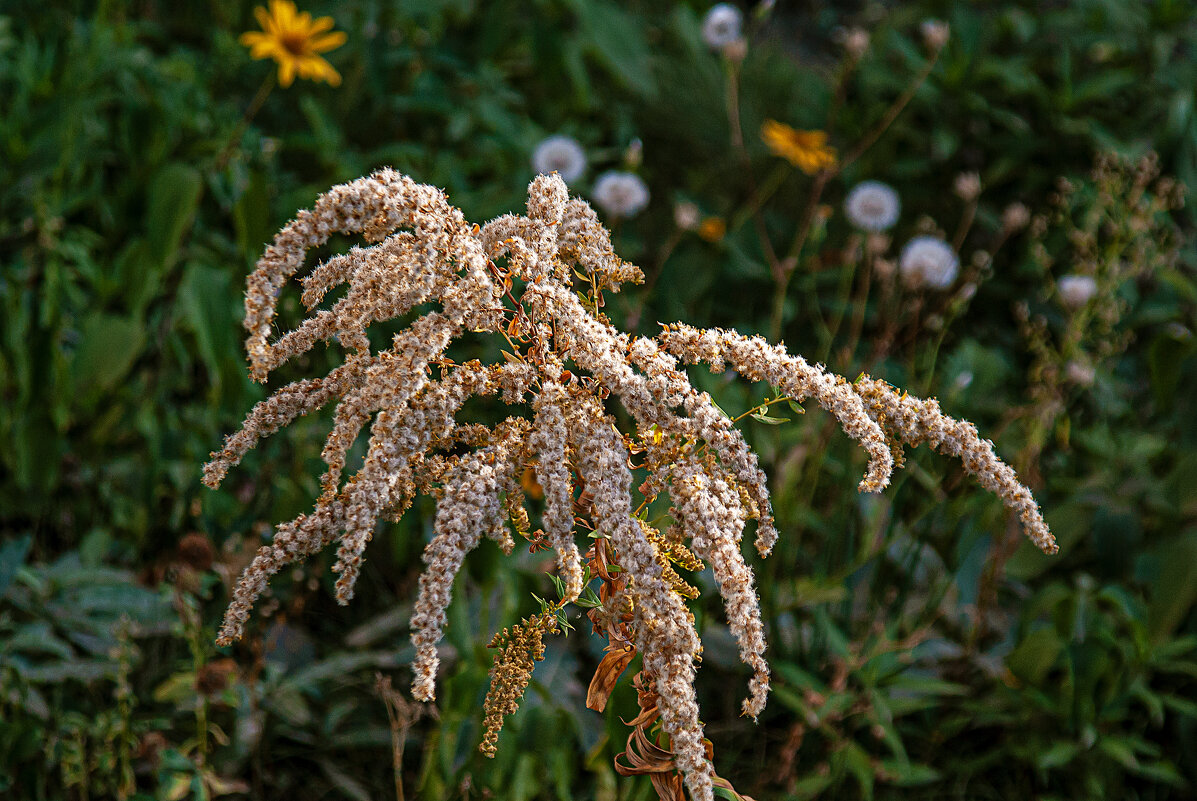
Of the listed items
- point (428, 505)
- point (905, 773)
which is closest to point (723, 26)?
point (428, 505)

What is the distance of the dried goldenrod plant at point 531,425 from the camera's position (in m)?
0.82

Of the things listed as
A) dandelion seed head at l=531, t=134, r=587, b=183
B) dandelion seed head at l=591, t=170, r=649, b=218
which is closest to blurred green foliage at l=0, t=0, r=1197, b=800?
dandelion seed head at l=531, t=134, r=587, b=183

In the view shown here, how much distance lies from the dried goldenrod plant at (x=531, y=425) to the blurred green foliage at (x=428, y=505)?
1.83 feet

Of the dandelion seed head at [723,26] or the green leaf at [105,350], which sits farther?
the dandelion seed head at [723,26]

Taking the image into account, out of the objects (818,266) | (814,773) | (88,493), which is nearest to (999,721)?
(814,773)

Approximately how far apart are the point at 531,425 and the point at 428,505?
98 centimetres

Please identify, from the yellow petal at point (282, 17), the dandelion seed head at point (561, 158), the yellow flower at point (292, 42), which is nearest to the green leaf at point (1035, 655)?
the dandelion seed head at point (561, 158)

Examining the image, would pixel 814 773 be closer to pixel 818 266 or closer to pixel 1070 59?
pixel 818 266

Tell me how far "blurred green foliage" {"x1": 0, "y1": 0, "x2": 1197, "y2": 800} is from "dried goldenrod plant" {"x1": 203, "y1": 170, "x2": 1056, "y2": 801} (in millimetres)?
558

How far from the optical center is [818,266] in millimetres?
3074

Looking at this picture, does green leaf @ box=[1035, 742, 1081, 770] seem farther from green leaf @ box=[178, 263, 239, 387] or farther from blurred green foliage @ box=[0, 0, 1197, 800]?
green leaf @ box=[178, 263, 239, 387]

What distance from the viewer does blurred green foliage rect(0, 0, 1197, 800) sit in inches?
69.5

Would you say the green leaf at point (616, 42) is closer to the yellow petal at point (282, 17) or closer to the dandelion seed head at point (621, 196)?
the dandelion seed head at point (621, 196)

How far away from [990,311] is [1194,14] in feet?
4.39
